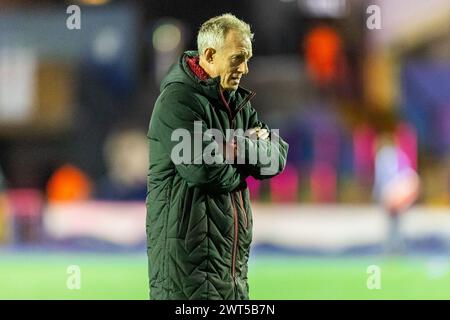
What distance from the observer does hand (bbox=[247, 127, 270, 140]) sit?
2716 millimetres

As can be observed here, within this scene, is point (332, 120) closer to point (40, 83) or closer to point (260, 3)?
point (260, 3)

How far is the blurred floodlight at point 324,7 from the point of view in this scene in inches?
340

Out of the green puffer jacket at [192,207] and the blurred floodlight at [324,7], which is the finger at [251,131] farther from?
the blurred floodlight at [324,7]

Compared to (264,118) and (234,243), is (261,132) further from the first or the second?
(264,118)

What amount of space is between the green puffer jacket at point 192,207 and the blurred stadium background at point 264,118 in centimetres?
493

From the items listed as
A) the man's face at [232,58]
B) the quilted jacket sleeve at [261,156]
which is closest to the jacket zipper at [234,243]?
the quilted jacket sleeve at [261,156]

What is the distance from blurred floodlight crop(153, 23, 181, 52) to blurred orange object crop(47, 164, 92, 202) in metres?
1.45

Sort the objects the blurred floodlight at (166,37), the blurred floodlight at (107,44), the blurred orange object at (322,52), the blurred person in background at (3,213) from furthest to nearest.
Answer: the blurred floodlight at (107,44)
the blurred orange object at (322,52)
the blurred floodlight at (166,37)
the blurred person in background at (3,213)

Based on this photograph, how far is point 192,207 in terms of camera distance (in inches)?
103

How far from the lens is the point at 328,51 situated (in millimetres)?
8852

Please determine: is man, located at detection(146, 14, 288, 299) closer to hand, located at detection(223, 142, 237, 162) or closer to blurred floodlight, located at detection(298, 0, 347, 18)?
hand, located at detection(223, 142, 237, 162)

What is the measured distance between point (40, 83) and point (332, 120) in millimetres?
2896

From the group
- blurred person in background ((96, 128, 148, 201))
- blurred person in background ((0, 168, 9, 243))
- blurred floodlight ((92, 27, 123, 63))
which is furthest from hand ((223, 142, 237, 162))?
blurred floodlight ((92, 27, 123, 63))

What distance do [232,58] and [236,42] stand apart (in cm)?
5
